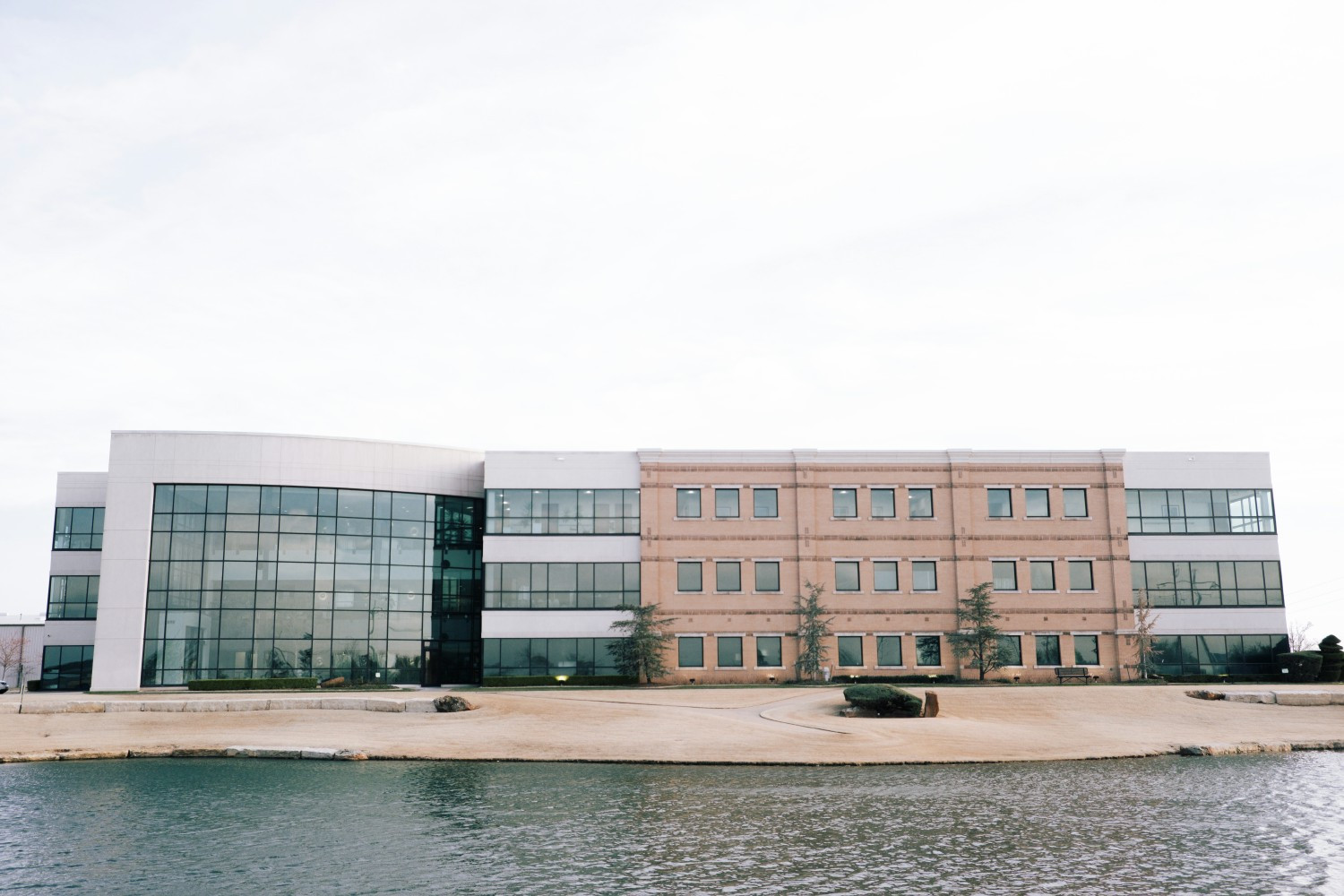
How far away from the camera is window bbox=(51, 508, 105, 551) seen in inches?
2569

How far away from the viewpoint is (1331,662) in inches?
2366

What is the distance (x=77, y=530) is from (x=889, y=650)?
46204mm

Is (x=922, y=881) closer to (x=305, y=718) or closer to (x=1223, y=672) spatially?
(x=305, y=718)

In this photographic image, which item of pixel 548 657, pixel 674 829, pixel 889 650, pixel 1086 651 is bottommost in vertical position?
pixel 674 829

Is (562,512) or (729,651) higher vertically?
(562,512)

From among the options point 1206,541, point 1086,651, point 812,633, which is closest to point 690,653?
point 812,633

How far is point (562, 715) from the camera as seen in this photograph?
146ft

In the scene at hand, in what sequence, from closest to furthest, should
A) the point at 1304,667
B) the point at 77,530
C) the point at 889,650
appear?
the point at 1304,667 → the point at 889,650 → the point at 77,530

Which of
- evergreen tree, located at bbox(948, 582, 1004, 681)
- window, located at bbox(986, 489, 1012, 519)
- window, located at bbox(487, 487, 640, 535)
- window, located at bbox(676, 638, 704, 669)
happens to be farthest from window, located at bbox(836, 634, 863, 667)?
window, located at bbox(487, 487, 640, 535)

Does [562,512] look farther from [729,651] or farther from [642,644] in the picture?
[729,651]

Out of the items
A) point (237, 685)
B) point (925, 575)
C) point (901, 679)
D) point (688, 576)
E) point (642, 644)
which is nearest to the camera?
point (237, 685)

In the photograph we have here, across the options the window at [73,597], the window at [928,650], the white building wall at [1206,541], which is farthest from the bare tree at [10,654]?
the white building wall at [1206,541]

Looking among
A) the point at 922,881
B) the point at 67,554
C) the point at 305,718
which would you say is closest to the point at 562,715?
the point at 305,718

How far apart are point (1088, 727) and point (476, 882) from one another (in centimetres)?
3085
